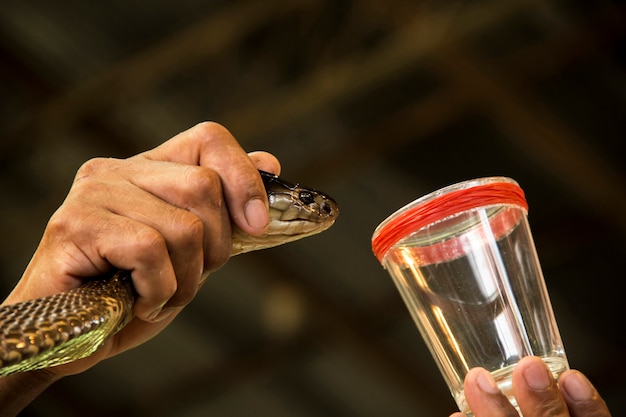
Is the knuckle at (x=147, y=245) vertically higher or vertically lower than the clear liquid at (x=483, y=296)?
higher

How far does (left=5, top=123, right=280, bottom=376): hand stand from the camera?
1.45m

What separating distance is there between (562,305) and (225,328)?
7.51ft

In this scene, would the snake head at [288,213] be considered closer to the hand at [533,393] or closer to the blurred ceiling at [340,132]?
the hand at [533,393]

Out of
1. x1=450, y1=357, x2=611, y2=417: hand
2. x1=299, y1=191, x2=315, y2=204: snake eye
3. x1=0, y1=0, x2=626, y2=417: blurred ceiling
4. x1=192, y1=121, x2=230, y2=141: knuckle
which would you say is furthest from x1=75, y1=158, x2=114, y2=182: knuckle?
x1=0, y1=0, x2=626, y2=417: blurred ceiling

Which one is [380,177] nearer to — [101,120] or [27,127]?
[101,120]

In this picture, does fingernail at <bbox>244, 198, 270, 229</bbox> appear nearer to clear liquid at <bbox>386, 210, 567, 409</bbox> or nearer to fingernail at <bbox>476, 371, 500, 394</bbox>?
clear liquid at <bbox>386, 210, 567, 409</bbox>

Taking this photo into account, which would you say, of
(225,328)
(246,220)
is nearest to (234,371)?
(225,328)

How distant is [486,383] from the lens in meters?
1.45

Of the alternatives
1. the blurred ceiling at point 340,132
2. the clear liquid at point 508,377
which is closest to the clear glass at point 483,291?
the clear liquid at point 508,377

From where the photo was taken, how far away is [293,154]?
609 cm

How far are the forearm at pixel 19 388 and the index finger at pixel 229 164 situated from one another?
0.45 metres

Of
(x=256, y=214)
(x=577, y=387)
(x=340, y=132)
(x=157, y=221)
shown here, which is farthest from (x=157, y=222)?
(x=340, y=132)

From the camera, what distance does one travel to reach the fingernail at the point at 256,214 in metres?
1.55

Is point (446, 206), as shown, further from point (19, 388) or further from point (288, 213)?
point (19, 388)
